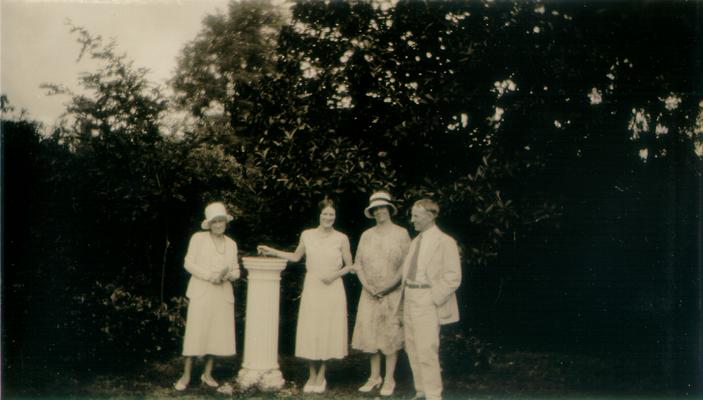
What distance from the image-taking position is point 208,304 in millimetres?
6238

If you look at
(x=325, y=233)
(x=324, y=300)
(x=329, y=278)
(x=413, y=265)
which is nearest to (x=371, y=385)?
(x=324, y=300)

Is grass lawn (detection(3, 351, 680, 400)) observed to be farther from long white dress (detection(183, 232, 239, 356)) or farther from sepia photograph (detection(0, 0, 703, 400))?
long white dress (detection(183, 232, 239, 356))

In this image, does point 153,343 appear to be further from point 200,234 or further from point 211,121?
point 211,121

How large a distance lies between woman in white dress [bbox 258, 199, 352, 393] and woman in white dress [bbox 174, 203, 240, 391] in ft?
2.41

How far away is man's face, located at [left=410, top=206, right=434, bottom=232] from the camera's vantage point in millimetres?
5832

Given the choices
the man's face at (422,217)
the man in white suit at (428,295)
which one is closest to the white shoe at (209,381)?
the man in white suit at (428,295)

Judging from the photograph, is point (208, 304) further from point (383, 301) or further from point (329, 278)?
point (383, 301)

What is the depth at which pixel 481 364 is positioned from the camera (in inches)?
294

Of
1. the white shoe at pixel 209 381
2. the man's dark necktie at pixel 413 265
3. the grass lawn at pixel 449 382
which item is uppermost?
the man's dark necktie at pixel 413 265

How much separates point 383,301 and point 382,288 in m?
0.14

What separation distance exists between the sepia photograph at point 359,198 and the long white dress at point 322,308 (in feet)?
0.07

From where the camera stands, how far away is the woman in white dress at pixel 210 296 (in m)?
6.20

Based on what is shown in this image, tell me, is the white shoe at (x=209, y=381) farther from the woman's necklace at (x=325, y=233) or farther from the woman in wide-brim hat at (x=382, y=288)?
the woman's necklace at (x=325, y=233)

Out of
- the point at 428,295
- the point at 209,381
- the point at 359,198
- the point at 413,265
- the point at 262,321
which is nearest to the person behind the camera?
the point at 428,295
